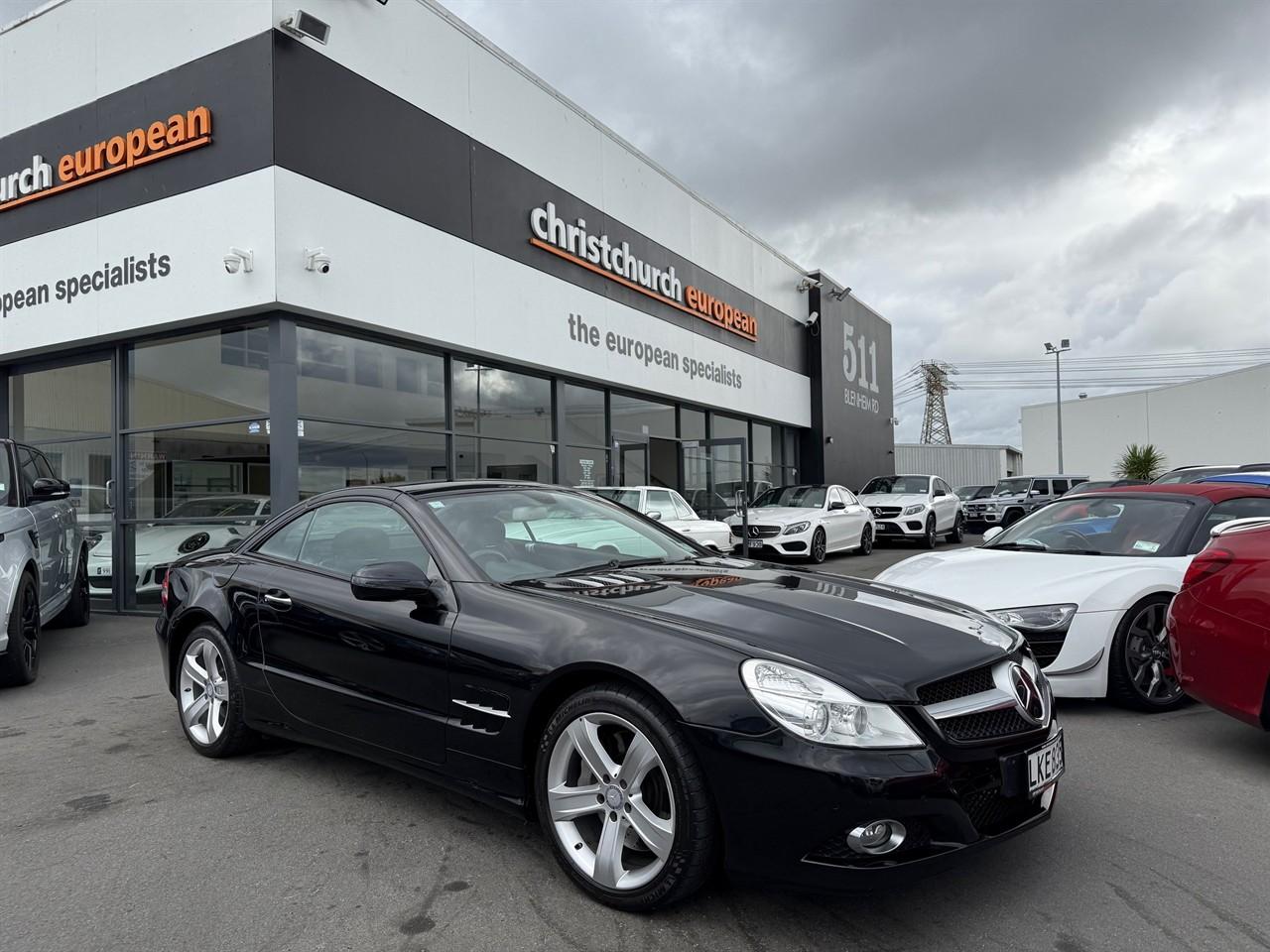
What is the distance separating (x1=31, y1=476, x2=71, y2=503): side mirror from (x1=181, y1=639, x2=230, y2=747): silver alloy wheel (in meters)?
2.89

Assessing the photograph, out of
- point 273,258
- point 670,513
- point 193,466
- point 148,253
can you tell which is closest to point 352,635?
point 273,258

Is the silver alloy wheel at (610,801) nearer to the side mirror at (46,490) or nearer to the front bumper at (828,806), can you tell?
the front bumper at (828,806)

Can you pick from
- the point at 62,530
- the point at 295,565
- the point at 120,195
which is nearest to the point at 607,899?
the point at 295,565

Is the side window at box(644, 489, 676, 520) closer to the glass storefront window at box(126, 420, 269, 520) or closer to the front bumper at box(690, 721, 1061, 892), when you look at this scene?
the glass storefront window at box(126, 420, 269, 520)

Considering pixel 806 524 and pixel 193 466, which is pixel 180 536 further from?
pixel 806 524

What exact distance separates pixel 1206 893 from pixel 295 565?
3610 millimetres

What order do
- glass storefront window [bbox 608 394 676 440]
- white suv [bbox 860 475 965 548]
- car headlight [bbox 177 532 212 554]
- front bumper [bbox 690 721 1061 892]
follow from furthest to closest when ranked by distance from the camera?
1. white suv [bbox 860 475 965 548]
2. glass storefront window [bbox 608 394 676 440]
3. car headlight [bbox 177 532 212 554]
4. front bumper [bbox 690 721 1061 892]

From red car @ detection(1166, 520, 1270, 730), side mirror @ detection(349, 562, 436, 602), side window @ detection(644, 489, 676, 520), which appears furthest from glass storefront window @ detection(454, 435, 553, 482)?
red car @ detection(1166, 520, 1270, 730)

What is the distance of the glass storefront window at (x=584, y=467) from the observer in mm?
13750

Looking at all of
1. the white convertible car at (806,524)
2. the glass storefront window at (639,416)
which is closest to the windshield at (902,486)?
the white convertible car at (806,524)

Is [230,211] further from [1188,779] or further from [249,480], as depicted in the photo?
[1188,779]

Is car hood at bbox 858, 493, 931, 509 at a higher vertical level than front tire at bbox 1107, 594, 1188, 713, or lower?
higher

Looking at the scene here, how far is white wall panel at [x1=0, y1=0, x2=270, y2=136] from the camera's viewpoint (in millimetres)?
8898

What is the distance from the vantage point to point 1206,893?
8.59 ft
